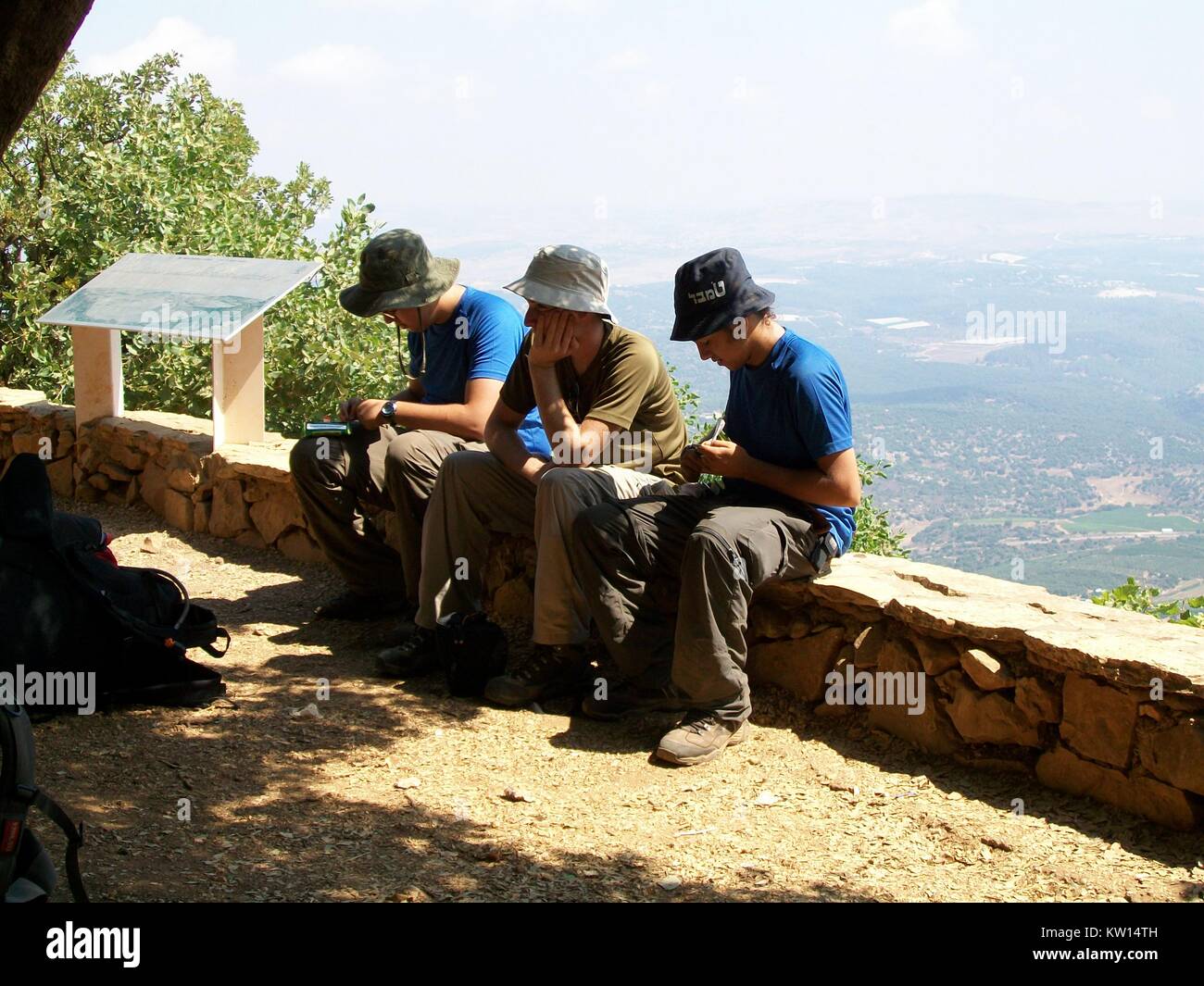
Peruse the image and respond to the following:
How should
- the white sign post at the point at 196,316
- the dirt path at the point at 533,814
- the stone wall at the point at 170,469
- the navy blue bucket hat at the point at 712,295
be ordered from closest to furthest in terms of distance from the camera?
the dirt path at the point at 533,814, the navy blue bucket hat at the point at 712,295, the white sign post at the point at 196,316, the stone wall at the point at 170,469

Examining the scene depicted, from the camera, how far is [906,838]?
336cm

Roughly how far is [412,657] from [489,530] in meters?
0.53

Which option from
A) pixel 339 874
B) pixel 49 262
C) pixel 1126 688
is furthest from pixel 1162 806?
pixel 49 262

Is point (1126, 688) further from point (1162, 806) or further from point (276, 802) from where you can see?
point (276, 802)

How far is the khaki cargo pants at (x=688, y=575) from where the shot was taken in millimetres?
3770

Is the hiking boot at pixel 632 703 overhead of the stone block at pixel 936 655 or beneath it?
beneath

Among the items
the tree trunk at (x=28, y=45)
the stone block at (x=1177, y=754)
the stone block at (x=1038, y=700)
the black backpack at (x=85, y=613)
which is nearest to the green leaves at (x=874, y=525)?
the stone block at (x=1038, y=700)

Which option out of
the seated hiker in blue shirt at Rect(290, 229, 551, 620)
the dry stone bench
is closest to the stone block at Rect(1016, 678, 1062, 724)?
the dry stone bench

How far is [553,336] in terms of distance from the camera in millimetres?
4266

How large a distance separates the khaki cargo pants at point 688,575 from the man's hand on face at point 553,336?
57cm

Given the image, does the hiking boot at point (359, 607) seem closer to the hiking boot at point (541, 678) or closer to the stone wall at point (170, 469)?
the stone wall at point (170, 469)

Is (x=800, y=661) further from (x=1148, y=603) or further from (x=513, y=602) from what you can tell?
(x=1148, y=603)

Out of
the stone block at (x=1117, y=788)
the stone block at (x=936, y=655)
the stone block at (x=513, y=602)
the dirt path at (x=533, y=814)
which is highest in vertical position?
the stone block at (x=936, y=655)

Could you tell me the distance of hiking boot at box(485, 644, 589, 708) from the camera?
4199mm
